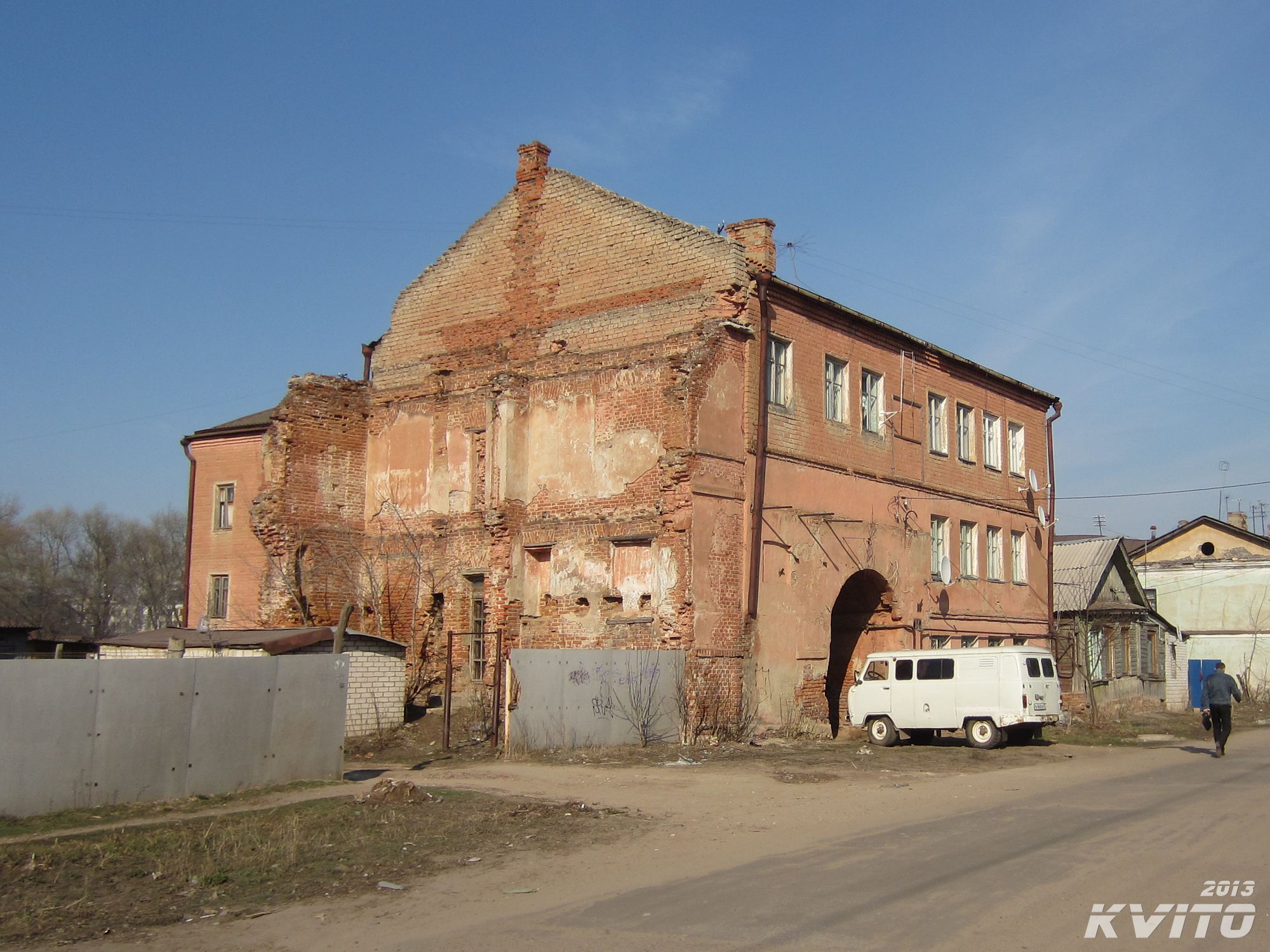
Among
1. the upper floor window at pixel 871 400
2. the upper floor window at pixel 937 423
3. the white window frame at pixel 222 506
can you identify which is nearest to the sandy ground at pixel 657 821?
the upper floor window at pixel 871 400

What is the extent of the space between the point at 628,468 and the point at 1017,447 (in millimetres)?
15692

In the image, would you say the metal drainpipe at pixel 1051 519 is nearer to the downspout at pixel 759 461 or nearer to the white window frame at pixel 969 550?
the white window frame at pixel 969 550

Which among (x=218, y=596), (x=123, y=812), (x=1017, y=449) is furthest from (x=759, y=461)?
(x=218, y=596)

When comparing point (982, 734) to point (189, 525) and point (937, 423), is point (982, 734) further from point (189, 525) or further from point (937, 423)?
point (189, 525)

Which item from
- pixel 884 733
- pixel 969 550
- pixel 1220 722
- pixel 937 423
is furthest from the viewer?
pixel 969 550

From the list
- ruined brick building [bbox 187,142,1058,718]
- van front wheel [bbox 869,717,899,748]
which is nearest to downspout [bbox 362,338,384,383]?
ruined brick building [bbox 187,142,1058,718]

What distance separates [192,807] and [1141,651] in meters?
34.8

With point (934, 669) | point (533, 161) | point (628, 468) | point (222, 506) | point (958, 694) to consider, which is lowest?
point (958, 694)

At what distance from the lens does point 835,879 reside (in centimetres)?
910

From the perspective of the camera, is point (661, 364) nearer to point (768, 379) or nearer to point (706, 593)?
point (768, 379)

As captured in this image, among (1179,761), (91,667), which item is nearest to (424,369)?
(91,667)

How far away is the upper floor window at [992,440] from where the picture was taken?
31625 millimetres

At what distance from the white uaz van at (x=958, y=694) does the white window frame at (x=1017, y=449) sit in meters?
11.8

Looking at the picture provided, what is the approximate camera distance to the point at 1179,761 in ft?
63.5
